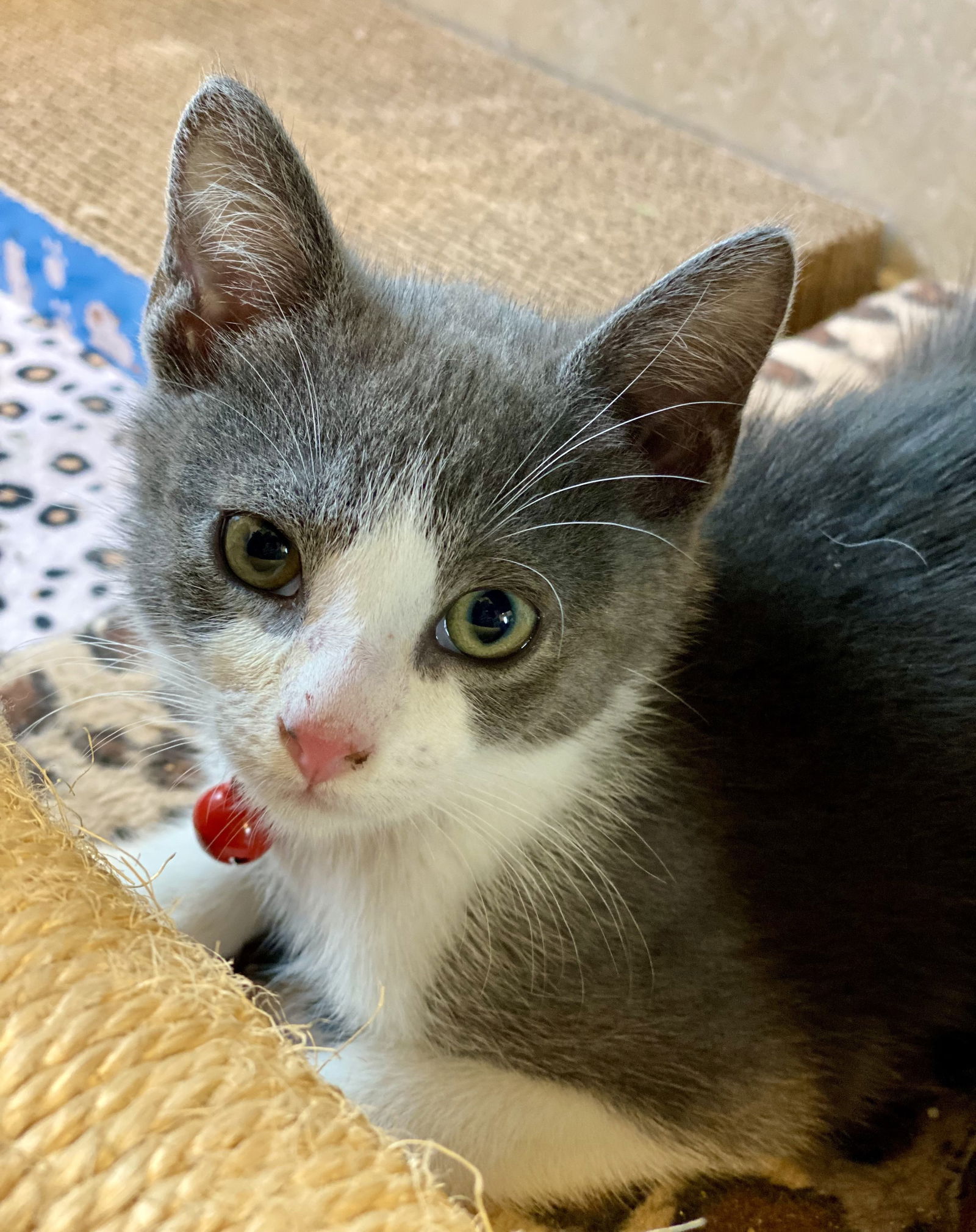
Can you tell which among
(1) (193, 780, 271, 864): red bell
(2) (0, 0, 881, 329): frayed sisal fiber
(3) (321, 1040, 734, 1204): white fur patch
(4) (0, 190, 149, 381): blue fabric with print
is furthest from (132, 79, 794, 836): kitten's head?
(4) (0, 190, 149, 381): blue fabric with print

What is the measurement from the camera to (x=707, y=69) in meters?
2.99

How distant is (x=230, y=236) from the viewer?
1.12 m

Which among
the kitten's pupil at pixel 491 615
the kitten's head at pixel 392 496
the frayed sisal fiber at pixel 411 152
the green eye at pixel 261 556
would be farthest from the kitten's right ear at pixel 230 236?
the frayed sisal fiber at pixel 411 152

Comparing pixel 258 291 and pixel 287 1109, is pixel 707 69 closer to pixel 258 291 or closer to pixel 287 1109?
pixel 258 291

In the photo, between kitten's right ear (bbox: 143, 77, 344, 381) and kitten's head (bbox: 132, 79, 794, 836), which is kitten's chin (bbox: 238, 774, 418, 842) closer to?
kitten's head (bbox: 132, 79, 794, 836)

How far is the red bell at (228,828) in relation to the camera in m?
1.27

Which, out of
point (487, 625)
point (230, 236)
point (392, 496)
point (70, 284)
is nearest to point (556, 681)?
point (487, 625)

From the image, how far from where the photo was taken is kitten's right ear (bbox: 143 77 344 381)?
1068mm

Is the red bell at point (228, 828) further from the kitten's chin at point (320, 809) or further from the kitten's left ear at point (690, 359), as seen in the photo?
the kitten's left ear at point (690, 359)

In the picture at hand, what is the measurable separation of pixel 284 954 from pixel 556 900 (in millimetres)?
468

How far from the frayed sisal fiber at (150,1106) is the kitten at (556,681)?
22 centimetres

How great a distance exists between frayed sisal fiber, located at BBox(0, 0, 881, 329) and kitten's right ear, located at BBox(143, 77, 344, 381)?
1103 mm

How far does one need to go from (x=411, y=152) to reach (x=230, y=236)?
6.46 feet

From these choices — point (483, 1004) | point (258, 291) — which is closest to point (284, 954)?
point (483, 1004)
